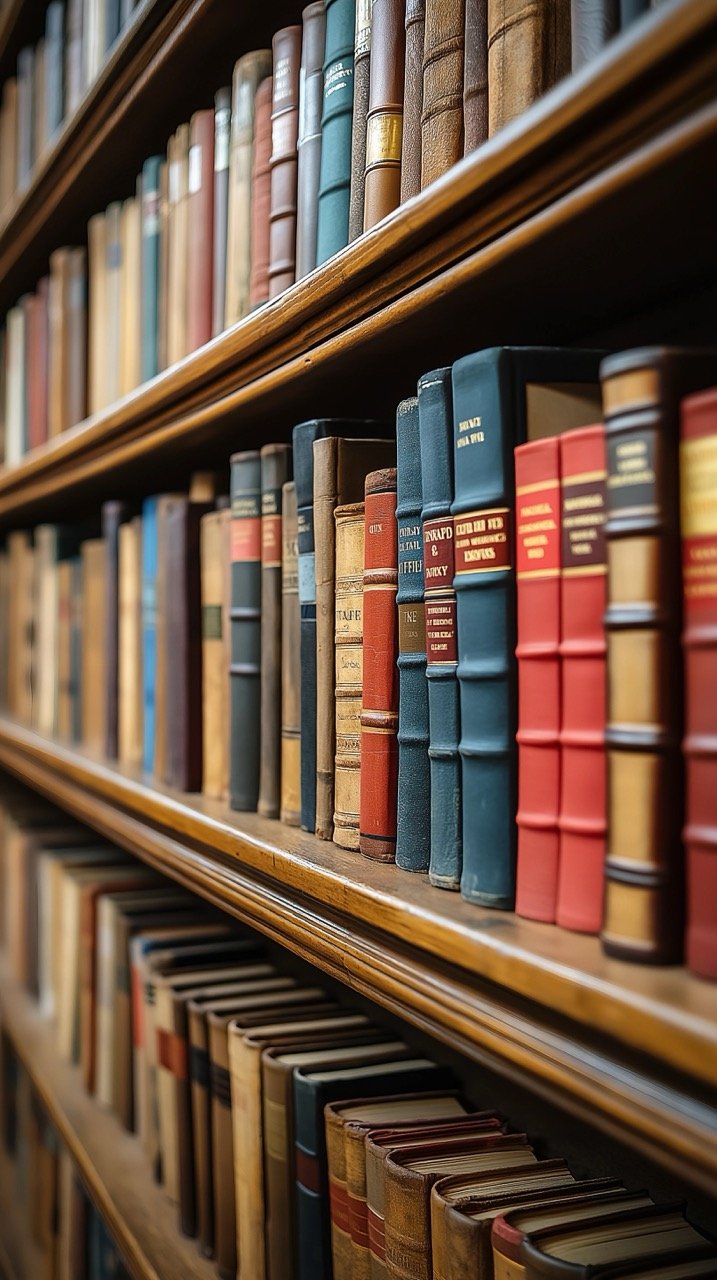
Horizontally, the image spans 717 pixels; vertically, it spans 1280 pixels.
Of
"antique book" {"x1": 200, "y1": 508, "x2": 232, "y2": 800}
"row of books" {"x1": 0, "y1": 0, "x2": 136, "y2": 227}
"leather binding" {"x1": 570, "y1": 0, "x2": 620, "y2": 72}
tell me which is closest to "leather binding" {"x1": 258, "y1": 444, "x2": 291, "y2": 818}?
"antique book" {"x1": 200, "y1": 508, "x2": 232, "y2": 800}

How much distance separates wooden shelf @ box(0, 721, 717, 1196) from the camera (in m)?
0.42

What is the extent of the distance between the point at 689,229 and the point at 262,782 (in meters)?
0.59

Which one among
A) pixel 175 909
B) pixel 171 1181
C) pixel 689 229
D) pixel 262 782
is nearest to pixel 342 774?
pixel 262 782

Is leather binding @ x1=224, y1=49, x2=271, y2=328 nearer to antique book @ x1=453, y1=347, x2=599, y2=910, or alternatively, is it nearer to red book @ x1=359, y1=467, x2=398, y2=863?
red book @ x1=359, y1=467, x2=398, y2=863

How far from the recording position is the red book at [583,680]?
0.53 metres

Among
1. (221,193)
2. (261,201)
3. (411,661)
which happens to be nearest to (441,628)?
(411,661)

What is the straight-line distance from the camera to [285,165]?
2.95ft

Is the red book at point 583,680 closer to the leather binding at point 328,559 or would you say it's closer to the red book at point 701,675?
the red book at point 701,675

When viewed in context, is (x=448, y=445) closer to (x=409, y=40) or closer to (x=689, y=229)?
(x=689, y=229)

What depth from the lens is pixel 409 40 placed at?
71 cm

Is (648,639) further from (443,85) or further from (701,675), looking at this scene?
(443,85)

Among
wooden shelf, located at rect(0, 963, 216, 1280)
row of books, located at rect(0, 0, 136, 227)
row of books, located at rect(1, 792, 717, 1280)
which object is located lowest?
wooden shelf, located at rect(0, 963, 216, 1280)

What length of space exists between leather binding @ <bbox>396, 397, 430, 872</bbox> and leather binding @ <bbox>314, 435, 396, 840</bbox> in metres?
0.12

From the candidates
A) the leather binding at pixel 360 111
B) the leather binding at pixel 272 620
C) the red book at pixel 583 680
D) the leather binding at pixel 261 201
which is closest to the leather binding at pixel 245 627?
the leather binding at pixel 272 620
